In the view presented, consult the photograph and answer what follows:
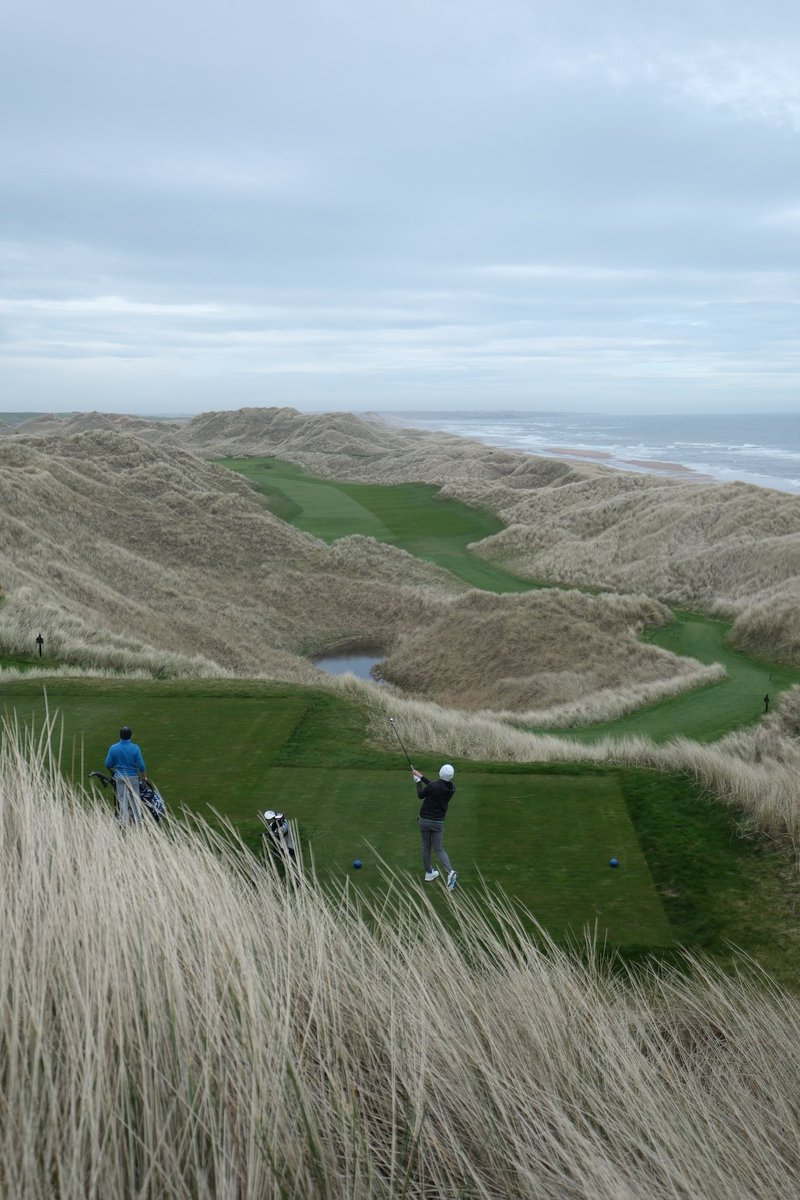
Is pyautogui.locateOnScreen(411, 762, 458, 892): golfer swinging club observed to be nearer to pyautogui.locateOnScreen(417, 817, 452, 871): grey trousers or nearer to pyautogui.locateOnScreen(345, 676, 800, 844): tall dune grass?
pyautogui.locateOnScreen(417, 817, 452, 871): grey trousers

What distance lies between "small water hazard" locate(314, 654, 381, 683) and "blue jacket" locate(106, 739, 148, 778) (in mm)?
19211

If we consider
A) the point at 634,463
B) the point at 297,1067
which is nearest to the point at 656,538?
the point at 297,1067

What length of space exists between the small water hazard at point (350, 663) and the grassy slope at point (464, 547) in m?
8.74

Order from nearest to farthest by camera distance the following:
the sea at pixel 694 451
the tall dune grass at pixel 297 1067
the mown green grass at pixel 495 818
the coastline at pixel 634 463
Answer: the tall dune grass at pixel 297 1067 < the mown green grass at pixel 495 818 < the coastline at pixel 634 463 < the sea at pixel 694 451

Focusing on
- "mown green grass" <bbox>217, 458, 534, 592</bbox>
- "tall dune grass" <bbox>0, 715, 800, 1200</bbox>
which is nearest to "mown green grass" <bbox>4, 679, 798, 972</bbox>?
"tall dune grass" <bbox>0, 715, 800, 1200</bbox>

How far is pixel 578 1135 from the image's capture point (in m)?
2.62

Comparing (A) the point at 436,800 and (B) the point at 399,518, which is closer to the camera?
(A) the point at 436,800

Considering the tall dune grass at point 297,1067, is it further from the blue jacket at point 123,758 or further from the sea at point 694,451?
the sea at point 694,451

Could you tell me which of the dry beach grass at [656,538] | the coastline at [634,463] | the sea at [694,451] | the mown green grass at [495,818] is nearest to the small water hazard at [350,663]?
the dry beach grass at [656,538]

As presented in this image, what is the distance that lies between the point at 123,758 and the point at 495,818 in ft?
11.6

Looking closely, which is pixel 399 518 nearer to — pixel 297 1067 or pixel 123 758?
pixel 123 758

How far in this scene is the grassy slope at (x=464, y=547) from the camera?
619 inches

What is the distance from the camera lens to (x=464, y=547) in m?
46.0

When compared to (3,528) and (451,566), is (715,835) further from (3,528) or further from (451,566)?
(451,566)
